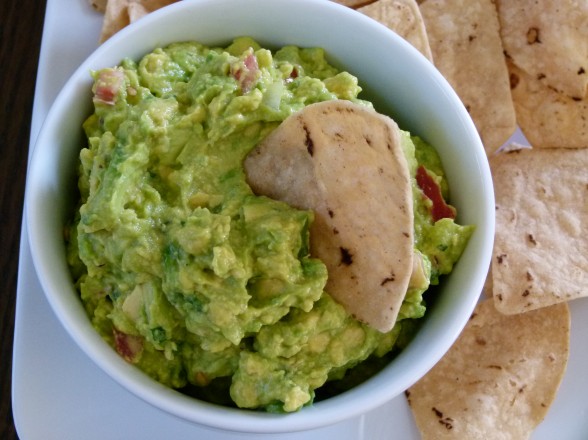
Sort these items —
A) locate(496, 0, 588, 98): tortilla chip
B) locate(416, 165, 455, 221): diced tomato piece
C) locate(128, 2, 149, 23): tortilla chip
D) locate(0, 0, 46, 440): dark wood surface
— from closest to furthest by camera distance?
locate(416, 165, 455, 221): diced tomato piece, locate(128, 2, 149, 23): tortilla chip, locate(496, 0, 588, 98): tortilla chip, locate(0, 0, 46, 440): dark wood surface

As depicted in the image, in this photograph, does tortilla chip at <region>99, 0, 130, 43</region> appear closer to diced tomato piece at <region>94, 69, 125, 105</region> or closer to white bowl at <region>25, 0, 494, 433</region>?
white bowl at <region>25, 0, 494, 433</region>

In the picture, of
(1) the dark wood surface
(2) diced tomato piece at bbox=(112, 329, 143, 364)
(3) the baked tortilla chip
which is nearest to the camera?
(3) the baked tortilla chip

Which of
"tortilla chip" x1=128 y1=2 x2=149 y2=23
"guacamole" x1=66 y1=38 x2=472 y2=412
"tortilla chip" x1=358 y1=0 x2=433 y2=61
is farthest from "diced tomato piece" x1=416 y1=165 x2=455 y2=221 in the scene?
"tortilla chip" x1=128 y1=2 x2=149 y2=23

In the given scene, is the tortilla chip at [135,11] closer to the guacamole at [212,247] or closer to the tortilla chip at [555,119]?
the guacamole at [212,247]

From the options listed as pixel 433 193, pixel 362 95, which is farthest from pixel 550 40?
pixel 433 193

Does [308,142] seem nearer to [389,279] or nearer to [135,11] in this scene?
[389,279]

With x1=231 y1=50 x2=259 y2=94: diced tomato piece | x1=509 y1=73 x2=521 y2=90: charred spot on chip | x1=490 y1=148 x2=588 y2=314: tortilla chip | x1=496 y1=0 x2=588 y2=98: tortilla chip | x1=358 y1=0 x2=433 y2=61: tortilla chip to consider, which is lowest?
x1=490 y1=148 x2=588 y2=314: tortilla chip

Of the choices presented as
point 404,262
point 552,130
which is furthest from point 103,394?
point 552,130
